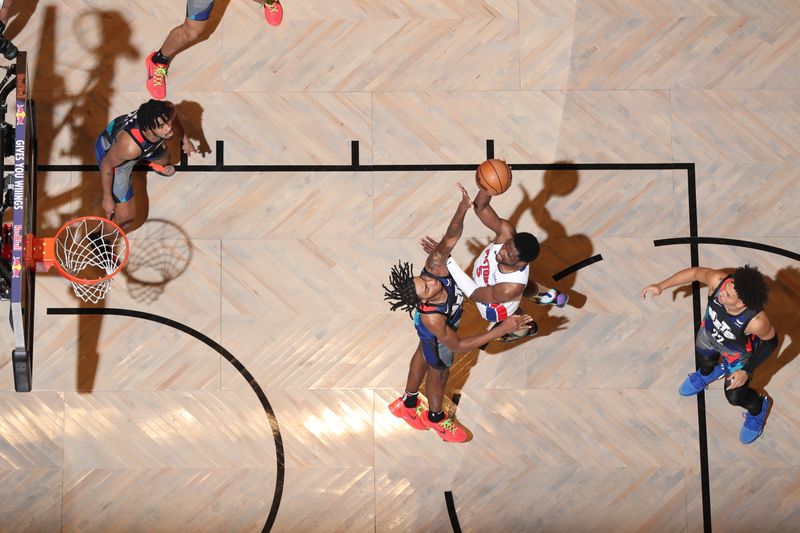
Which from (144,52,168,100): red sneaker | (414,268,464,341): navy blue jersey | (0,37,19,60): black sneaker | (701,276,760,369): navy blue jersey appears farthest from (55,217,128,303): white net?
(701,276,760,369): navy blue jersey

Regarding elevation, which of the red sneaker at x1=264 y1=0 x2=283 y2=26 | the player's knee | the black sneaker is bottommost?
the black sneaker

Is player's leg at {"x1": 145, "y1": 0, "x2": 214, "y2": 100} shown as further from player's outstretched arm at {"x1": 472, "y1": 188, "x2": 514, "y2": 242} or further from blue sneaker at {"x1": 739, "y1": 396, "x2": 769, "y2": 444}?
blue sneaker at {"x1": 739, "y1": 396, "x2": 769, "y2": 444}

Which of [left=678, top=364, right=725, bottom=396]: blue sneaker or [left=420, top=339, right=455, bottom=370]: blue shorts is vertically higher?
[left=420, top=339, right=455, bottom=370]: blue shorts

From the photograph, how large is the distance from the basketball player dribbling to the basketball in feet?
7.64

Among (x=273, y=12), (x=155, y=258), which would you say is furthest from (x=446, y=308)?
(x=273, y=12)

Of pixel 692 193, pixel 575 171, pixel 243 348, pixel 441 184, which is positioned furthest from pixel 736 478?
pixel 243 348

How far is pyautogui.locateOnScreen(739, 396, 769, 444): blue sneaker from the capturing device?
20.9 feet

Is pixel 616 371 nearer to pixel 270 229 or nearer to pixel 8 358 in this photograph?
pixel 270 229

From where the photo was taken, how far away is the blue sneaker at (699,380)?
6.32 metres

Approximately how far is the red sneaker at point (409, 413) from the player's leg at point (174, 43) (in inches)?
120

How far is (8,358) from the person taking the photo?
6.39m

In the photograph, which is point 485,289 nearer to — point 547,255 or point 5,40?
point 547,255

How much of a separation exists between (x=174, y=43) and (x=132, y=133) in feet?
3.46

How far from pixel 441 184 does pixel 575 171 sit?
1.09m
